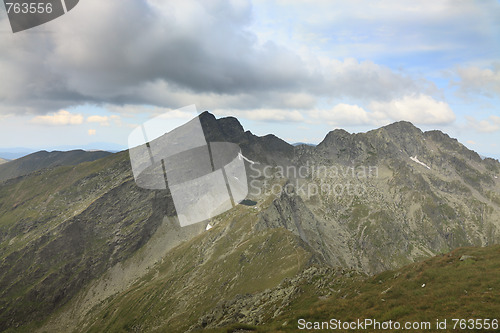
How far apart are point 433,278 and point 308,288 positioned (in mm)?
21170

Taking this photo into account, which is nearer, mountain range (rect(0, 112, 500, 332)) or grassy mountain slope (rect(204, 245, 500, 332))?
grassy mountain slope (rect(204, 245, 500, 332))

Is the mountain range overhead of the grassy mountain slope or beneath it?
beneath

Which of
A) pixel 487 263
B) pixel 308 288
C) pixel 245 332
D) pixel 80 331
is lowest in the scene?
pixel 80 331

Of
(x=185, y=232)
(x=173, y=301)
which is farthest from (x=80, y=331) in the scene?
(x=185, y=232)

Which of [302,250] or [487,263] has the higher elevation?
[487,263]

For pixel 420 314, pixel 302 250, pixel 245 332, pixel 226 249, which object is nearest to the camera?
pixel 420 314

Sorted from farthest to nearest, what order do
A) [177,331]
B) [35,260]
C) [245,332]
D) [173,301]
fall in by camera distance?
[35,260]
[173,301]
[177,331]
[245,332]

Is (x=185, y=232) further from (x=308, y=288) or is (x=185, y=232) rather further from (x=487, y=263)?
(x=487, y=263)

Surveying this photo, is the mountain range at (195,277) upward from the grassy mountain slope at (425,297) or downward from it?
downward

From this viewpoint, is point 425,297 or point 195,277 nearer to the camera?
point 425,297

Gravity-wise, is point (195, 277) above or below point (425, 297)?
below

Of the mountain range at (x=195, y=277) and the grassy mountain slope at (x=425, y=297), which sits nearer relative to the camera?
the grassy mountain slope at (x=425, y=297)

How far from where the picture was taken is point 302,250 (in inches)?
3374

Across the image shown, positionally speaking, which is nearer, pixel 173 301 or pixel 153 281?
pixel 173 301
